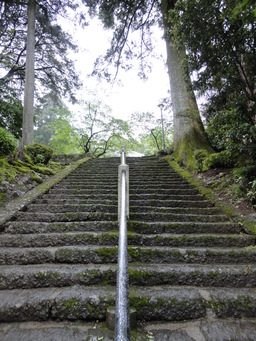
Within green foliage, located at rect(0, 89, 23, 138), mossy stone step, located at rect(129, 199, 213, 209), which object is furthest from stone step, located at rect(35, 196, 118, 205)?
green foliage, located at rect(0, 89, 23, 138)

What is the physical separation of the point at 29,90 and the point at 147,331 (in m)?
7.69

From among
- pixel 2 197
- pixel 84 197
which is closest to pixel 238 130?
pixel 84 197

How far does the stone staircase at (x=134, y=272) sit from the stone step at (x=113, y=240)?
0.01 m

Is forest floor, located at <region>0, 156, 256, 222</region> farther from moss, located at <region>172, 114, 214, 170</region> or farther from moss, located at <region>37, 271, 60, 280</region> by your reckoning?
moss, located at <region>37, 271, 60, 280</region>

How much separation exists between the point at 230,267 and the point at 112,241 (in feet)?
4.03

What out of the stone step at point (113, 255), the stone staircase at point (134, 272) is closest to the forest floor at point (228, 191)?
the stone staircase at point (134, 272)

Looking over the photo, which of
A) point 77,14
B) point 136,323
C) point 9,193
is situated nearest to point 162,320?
point 136,323

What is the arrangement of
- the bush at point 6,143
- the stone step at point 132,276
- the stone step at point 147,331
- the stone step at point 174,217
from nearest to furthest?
the stone step at point 147,331 → the stone step at point 132,276 → the stone step at point 174,217 → the bush at point 6,143

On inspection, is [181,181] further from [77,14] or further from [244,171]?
[77,14]

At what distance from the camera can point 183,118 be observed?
6.22 meters

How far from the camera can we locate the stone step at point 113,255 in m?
1.91

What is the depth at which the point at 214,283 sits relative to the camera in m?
1.68

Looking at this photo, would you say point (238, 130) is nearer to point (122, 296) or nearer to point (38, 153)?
point (122, 296)

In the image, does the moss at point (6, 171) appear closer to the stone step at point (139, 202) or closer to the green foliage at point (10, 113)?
the stone step at point (139, 202)
